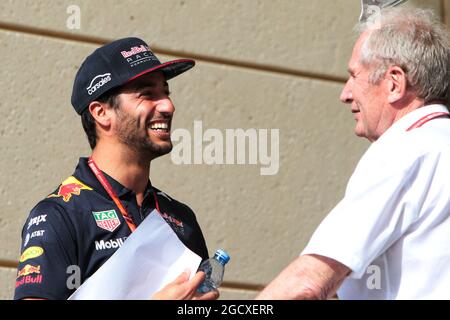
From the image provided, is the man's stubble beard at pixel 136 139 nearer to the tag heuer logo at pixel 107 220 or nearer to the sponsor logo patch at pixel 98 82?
the sponsor logo patch at pixel 98 82

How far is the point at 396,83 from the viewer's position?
3322mm

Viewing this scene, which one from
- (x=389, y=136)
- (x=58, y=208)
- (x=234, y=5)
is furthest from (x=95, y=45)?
(x=389, y=136)

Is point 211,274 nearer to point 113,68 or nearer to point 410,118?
point 410,118

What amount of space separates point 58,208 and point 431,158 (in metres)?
1.23

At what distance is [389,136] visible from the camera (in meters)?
3.15

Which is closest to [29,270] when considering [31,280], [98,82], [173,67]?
[31,280]

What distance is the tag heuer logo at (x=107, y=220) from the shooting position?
11.8 ft

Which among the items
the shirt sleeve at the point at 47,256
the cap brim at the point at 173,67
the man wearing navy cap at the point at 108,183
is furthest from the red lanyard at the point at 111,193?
the cap brim at the point at 173,67

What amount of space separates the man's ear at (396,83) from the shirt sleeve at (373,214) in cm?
37

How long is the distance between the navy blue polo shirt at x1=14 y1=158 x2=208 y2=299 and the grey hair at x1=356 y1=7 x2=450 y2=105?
3.07 ft

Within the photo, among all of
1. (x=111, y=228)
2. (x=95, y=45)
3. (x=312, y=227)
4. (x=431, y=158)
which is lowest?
(x=312, y=227)

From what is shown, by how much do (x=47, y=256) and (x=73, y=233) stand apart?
0.45 ft
